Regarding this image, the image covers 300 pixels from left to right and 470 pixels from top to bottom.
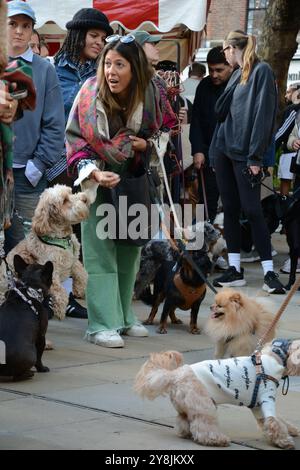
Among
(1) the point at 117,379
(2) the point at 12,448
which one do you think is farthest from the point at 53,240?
(2) the point at 12,448

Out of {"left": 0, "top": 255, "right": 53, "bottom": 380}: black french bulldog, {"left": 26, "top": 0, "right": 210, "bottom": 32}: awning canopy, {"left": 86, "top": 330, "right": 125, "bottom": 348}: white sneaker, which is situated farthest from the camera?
{"left": 26, "top": 0, "right": 210, "bottom": 32}: awning canopy

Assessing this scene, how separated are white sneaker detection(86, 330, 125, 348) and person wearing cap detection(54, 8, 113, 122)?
2.38 meters

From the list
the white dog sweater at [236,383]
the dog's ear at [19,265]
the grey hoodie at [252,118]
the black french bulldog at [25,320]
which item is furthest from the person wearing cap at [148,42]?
the white dog sweater at [236,383]

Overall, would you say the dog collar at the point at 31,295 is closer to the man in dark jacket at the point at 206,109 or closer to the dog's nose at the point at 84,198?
the dog's nose at the point at 84,198

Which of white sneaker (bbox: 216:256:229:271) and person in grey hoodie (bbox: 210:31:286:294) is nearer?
person in grey hoodie (bbox: 210:31:286:294)

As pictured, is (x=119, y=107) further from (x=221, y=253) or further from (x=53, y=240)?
(x=221, y=253)

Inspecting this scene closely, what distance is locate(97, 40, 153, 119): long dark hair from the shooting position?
6922mm

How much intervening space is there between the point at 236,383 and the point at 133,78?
297cm

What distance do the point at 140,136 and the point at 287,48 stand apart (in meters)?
7.41

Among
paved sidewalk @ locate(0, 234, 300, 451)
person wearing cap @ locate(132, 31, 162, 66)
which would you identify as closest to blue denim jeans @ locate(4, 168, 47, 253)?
paved sidewalk @ locate(0, 234, 300, 451)

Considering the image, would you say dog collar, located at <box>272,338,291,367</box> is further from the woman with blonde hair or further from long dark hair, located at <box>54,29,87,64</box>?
long dark hair, located at <box>54,29,87,64</box>

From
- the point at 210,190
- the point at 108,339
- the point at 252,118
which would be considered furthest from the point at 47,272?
the point at 210,190

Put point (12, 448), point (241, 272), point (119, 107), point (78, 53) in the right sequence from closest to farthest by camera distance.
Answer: point (12, 448), point (119, 107), point (78, 53), point (241, 272)

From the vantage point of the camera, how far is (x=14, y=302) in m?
6.10
